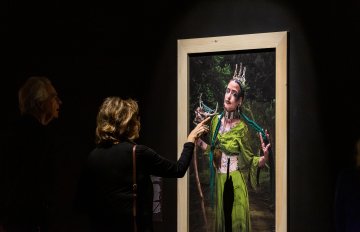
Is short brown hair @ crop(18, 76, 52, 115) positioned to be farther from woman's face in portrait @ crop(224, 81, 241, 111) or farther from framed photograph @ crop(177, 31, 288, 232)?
woman's face in portrait @ crop(224, 81, 241, 111)

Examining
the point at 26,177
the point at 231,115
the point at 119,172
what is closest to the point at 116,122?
the point at 119,172

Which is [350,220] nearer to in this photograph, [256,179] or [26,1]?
[256,179]

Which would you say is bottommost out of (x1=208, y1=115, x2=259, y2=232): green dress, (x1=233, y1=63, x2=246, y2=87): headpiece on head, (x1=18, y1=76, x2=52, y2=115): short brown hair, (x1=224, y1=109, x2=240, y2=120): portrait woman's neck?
(x1=208, y1=115, x2=259, y2=232): green dress

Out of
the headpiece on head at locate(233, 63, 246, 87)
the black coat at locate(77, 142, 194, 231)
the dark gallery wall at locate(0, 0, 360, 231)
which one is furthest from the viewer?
the headpiece on head at locate(233, 63, 246, 87)

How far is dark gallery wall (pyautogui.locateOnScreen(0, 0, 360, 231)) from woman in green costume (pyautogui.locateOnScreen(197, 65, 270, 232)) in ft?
0.84

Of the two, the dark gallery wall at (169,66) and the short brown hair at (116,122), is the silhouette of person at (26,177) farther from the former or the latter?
the dark gallery wall at (169,66)

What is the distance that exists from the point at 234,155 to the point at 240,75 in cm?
49

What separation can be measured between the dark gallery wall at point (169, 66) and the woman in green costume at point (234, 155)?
0.26 meters

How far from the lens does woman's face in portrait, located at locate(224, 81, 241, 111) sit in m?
3.37

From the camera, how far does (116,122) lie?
2.97 m

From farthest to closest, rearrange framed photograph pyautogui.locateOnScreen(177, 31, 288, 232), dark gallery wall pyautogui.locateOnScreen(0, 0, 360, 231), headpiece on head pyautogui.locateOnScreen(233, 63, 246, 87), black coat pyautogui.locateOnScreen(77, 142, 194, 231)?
headpiece on head pyautogui.locateOnScreen(233, 63, 246, 87) → framed photograph pyautogui.locateOnScreen(177, 31, 288, 232) → dark gallery wall pyautogui.locateOnScreen(0, 0, 360, 231) → black coat pyautogui.locateOnScreen(77, 142, 194, 231)

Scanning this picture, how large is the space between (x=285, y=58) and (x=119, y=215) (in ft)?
4.28

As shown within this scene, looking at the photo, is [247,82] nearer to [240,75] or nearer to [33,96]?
[240,75]

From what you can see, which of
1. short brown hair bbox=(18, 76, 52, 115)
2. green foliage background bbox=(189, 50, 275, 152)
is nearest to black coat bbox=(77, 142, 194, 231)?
short brown hair bbox=(18, 76, 52, 115)
